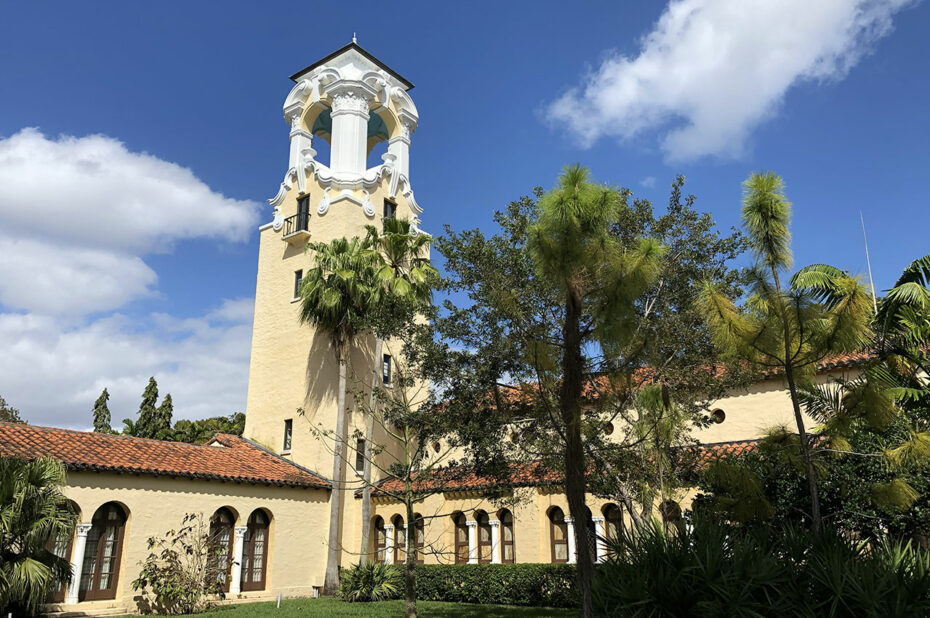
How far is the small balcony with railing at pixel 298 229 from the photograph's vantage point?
3003 centimetres

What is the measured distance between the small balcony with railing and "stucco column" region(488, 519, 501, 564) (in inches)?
604

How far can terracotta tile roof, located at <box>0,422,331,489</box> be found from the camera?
736 inches

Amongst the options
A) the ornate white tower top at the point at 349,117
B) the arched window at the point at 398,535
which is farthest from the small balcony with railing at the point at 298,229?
the arched window at the point at 398,535

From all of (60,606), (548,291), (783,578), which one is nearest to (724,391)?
(548,291)

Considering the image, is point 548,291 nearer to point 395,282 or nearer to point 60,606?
point 395,282

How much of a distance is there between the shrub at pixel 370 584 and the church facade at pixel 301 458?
3.02 ft

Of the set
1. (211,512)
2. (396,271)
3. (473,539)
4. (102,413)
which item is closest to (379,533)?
(473,539)

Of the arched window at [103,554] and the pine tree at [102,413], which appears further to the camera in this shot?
the pine tree at [102,413]

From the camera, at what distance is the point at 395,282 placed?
957 inches

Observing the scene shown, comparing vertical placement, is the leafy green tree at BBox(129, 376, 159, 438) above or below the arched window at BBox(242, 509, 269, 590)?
above

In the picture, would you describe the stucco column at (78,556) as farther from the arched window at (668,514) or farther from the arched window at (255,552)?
the arched window at (668,514)

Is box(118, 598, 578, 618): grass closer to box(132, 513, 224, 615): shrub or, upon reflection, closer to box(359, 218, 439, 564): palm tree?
box(132, 513, 224, 615): shrub

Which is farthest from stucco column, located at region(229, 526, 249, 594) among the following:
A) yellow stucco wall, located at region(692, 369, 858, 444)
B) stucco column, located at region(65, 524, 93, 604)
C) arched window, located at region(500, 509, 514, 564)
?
yellow stucco wall, located at region(692, 369, 858, 444)

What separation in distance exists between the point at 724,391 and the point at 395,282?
13581mm
